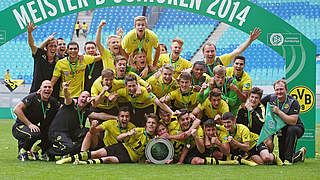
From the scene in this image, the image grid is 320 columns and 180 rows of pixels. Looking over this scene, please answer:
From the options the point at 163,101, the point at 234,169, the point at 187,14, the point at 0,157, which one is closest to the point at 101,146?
the point at 163,101

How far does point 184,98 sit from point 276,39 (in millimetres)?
1875

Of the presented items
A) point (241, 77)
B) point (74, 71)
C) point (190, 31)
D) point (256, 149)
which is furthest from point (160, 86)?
point (190, 31)

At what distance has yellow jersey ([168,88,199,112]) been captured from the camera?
6750 millimetres

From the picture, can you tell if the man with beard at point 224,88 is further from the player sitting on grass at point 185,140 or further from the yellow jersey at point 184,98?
the player sitting on grass at point 185,140

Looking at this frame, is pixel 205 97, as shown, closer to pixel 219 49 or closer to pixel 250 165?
pixel 250 165

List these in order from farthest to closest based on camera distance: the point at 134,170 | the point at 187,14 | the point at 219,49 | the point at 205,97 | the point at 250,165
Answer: the point at 187,14
the point at 219,49
the point at 205,97
the point at 250,165
the point at 134,170

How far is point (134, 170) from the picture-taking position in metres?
5.34

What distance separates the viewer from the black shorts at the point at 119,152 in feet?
20.4

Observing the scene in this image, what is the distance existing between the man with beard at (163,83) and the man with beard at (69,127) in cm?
107

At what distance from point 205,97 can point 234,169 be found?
140cm

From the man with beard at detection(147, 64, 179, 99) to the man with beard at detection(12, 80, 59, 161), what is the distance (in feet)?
5.01

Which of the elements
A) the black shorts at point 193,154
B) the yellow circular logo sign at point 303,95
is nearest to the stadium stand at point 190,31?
the yellow circular logo sign at point 303,95

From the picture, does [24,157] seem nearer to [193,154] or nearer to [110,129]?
[110,129]

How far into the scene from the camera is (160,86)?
6.89 m
